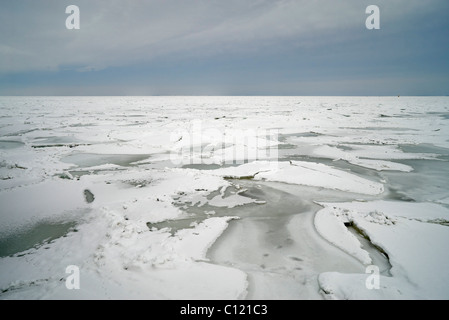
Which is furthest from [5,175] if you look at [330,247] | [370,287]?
[370,287]

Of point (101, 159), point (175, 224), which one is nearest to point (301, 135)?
point (101, 159)

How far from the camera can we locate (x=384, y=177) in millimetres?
5359

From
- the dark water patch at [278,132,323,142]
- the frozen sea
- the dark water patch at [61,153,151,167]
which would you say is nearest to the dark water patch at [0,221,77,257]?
the frozen sea

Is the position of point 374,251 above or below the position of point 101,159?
below

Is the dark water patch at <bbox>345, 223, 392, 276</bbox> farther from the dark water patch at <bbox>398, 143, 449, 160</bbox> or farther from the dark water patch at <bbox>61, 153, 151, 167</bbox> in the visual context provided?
the dark water patch at <bbox>398, 143, 449, 160</bbox>

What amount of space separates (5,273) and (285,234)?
9.94ft

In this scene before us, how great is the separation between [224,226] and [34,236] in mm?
2395

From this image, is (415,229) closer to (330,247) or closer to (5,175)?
(330,247)

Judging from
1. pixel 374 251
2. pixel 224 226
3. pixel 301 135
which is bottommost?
pixel 374 251

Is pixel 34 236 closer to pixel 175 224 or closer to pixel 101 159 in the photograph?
pixel 175 224

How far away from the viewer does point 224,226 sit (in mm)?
3465

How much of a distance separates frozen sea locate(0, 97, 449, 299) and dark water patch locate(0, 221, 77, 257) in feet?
0.07
